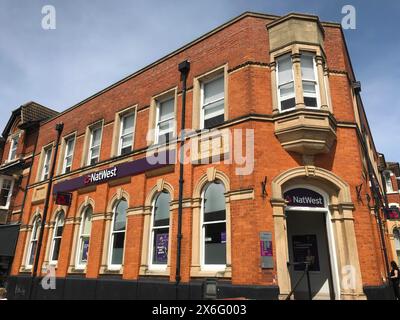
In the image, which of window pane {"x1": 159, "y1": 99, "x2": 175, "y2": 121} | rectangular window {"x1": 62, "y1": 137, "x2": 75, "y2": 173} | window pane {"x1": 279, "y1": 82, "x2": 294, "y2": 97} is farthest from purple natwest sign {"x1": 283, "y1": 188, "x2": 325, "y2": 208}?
rectangular window {"x1": 62, "y1": 137, "x2": 75, "y2": 173}

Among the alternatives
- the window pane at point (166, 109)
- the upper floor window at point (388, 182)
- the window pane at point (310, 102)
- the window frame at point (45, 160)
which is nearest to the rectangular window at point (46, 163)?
the window frame at point (45, 160)

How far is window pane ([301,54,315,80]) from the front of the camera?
391 inches

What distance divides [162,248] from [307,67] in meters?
7.70

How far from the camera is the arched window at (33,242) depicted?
14953mm

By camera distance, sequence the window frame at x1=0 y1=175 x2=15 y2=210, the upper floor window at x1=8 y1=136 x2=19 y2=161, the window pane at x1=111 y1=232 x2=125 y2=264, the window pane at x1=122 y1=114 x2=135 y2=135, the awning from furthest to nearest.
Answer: the upper floor window at x1=8 y1=136 x2=19 y2=161, the window frame at x1=0 y1=175 x2=15 y2=210, the awning, the window pane at x1=122 y1=114 x2=135 y2=135, the window pane at x1=111 y1=232 x2=125 y2=264

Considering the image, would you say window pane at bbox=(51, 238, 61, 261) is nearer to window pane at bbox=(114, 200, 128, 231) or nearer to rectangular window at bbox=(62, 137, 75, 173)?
rectangular window at bbox=(62, 137, 75, 173)

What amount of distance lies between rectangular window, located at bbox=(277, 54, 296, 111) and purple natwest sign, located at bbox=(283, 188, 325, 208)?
2627mm

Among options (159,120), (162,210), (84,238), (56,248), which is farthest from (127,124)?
(56,248)

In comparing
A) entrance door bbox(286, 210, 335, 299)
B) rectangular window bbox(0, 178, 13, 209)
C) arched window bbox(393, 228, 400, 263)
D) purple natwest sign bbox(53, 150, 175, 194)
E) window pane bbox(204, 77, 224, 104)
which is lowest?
A: entrance door bbox(286, 210, 335, 299)

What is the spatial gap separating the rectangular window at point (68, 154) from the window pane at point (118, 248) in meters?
5.48

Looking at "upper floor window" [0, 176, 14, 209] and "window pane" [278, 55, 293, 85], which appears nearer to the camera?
"window pane" [278, 55, 293, 85]

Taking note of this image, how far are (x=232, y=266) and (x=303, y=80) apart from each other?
6.16 metres

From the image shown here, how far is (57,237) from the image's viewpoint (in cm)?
1407

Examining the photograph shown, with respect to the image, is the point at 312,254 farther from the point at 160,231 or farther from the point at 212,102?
the point at 212,102
